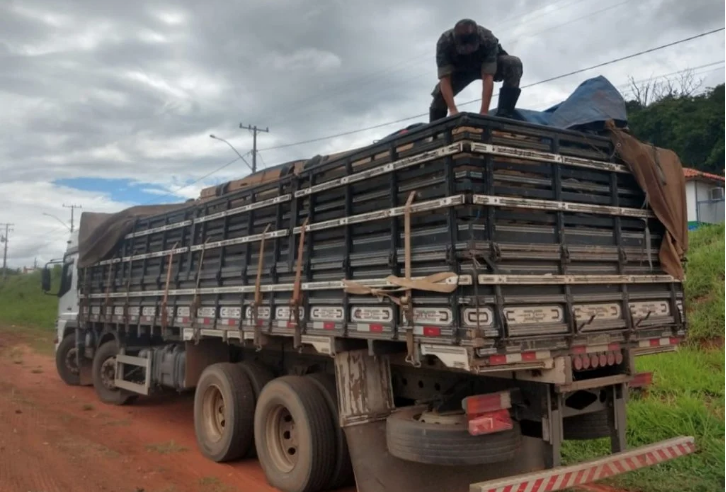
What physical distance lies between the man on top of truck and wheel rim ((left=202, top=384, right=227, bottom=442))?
3803mm

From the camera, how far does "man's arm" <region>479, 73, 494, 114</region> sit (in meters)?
5.38

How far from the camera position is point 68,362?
36.1ft

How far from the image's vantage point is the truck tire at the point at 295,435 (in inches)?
200

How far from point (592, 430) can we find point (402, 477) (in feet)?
4.83

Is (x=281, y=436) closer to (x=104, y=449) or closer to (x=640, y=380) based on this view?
(x=104, y=449)

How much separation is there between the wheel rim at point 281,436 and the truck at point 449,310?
0.7 inches

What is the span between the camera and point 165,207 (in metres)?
9.05

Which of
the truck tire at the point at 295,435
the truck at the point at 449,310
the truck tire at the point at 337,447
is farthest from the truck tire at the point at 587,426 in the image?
the truck tire at the point at 295,435

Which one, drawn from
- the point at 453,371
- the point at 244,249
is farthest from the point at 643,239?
the point at 244,249

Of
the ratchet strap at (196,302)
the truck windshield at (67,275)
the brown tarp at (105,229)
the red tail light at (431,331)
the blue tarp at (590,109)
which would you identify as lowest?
the red tail light at (431,331)

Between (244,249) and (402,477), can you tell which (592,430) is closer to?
(402,477)

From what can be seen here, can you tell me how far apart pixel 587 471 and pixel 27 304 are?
3724 cm

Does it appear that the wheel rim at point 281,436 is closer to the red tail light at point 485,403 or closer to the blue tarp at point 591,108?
the red tail light at point 485,403

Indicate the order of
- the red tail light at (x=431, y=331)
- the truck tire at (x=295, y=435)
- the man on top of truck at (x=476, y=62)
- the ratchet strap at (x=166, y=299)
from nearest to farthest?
the red tail light at (x=431, y=331), the truck tire at (x=295, y=435), the man on top of truck at (x=476, y=62), the ratchet strap at (x=166, y=299)
